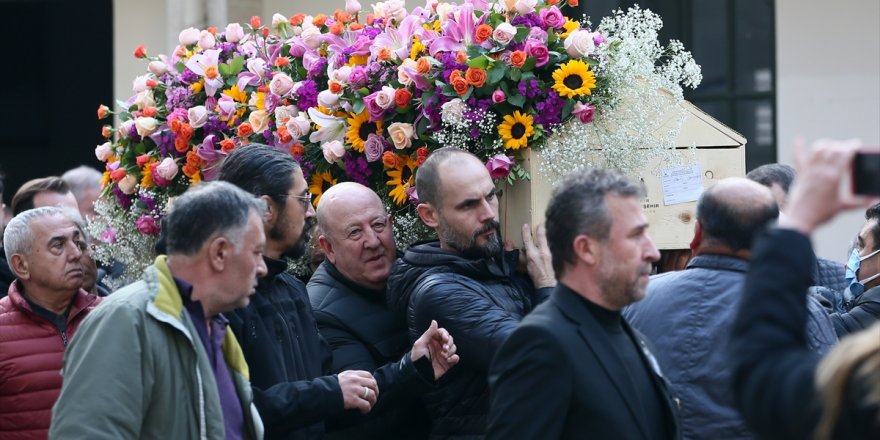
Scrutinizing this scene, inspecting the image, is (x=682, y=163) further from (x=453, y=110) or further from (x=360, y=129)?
(x=360, y=129)

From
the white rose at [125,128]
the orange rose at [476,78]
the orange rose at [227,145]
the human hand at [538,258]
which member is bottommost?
the human hand at [538,258]

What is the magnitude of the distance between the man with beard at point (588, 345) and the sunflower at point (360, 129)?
169cm

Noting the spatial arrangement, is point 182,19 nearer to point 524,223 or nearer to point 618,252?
point 524,223

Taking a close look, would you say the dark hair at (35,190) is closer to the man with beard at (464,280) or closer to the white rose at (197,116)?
the white rose at (197,116)

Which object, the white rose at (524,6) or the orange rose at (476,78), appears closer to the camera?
the orange rose at (476,78)

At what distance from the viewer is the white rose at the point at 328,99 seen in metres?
5.09

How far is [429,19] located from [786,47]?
4845 mm

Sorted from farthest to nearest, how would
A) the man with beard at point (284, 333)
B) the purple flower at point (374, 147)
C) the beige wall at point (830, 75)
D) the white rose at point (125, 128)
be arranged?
the beige wall at point (830, 75) → the white rose at point (125, 128) → the purple flower at point (374, 147) → the man with beard at point (284, 333)

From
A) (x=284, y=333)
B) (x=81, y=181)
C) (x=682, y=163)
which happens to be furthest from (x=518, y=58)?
(x=81, y=181)

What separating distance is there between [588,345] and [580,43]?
1.71 meters

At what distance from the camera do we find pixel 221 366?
3.69 metres

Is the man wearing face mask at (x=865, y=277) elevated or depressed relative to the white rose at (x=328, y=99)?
depressed

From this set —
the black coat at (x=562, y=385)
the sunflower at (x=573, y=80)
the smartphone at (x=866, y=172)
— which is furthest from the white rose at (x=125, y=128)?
the smartphone at (x=866, y=172)

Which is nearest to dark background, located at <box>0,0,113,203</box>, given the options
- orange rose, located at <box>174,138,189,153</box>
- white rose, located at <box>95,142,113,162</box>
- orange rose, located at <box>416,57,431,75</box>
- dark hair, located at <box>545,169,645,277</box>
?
white rose, located at <box>95,142,113,162</box>
